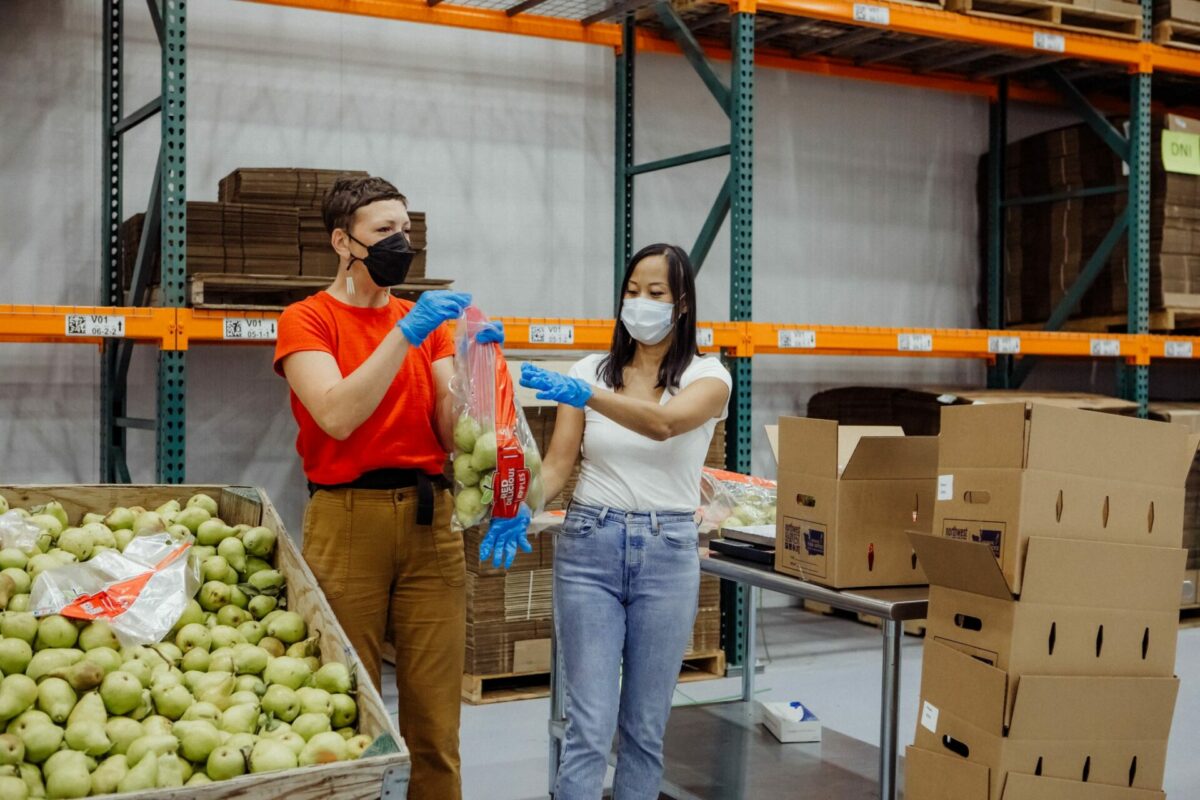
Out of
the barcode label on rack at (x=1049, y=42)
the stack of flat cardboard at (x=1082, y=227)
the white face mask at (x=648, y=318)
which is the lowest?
the white face mask at (x=648, y=318)

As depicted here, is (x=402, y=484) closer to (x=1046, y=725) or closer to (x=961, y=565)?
(x=961, y=565)

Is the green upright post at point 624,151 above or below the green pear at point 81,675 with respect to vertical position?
above

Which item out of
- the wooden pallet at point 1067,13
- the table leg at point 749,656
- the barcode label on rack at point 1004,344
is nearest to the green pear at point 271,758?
the table leg at point 749,656

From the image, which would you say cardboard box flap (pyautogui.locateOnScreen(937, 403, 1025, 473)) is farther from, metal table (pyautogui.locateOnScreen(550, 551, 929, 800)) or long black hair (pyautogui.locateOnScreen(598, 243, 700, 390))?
long black hair (pyautogui.locateOnScreen(598, 243, 700, 390))

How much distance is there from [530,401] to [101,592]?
2.72m

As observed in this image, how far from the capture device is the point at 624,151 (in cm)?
666

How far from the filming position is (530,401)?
4.98 m

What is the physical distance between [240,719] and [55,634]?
Answer: 0.43 metres

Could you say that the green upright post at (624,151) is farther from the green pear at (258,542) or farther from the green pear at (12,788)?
the green pear at (12,788)

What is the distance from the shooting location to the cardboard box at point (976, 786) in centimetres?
286

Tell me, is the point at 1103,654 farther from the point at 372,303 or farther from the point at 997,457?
the point at 372,303

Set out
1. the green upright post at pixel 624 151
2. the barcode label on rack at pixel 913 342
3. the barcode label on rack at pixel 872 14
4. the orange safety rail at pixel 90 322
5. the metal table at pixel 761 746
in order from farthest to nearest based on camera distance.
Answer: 1. the green upright post at pixel 624 151
2. the barcode label on rack at pixel 913 342
3. the barcode label on rack at pixel 872 14
4. the orange safety rail at pixel 90 322
5. the metal table at pixel 761 746

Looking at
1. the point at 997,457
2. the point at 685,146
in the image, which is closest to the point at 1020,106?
the point at 685,146

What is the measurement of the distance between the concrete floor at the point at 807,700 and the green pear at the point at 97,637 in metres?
2.02
